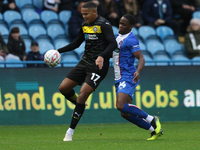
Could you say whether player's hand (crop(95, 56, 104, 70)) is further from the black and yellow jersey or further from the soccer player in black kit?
the black and yellow jersey

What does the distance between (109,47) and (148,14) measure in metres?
8.05

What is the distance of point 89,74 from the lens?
6688 millimetres

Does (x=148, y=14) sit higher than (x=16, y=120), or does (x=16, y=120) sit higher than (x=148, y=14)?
(x=148, y=14)

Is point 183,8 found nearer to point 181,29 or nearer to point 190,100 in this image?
point 181,29

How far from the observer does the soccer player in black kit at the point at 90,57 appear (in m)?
6.50

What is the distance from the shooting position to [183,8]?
48.9 ft

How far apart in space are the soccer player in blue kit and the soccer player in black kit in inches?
9.8

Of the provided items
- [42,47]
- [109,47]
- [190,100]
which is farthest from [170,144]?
[42,47]

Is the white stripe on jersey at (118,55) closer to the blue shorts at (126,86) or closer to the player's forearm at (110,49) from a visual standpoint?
the blue shorts at (126,86)

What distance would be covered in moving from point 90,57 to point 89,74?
1.09 ft

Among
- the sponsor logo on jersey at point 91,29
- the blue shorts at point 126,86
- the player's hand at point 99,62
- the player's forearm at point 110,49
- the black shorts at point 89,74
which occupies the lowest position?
the blue shorts at point 126,86

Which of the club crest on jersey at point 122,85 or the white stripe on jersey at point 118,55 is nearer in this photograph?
the club crest on jersey at point 122,85

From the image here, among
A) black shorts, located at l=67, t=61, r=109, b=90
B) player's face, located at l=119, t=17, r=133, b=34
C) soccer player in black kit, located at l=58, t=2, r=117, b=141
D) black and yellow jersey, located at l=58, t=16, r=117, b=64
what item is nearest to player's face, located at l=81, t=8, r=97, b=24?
soccer player in black kit, located at l=58, t=2, r=117, b=141

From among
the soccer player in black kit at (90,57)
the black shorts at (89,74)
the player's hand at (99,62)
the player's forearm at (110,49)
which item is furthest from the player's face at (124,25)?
the player's hand at (99,62)
